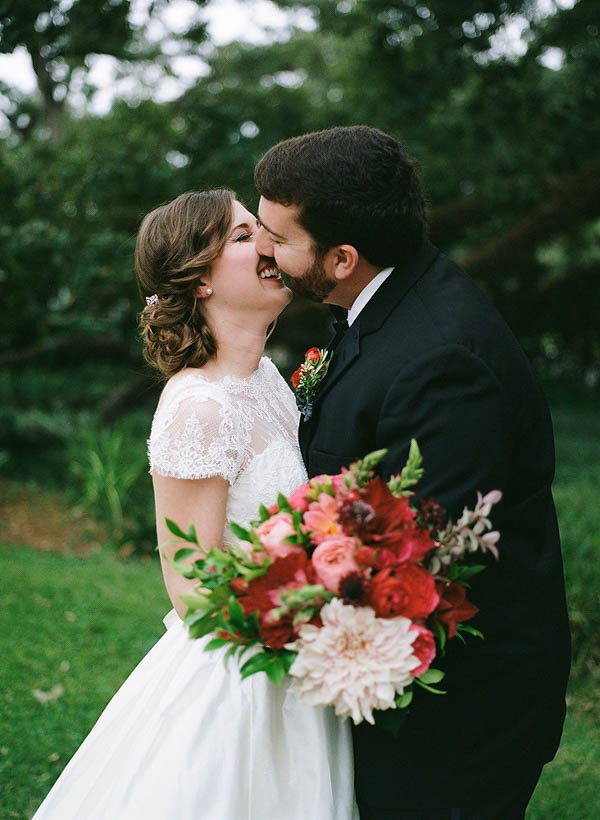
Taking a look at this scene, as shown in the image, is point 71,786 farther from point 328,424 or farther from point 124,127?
point 124,127

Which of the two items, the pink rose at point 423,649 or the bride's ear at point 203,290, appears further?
the bride's ear at point 203,290

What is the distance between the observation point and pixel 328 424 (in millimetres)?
2373

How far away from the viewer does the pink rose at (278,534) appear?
1785 millimetres

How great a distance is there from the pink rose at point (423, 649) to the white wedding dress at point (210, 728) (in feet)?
1.64

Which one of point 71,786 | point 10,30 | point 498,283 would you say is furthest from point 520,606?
point 498,283

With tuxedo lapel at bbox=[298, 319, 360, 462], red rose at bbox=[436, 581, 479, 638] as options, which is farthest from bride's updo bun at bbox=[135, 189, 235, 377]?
red rose at bbox=[436, 581, 479, 638]

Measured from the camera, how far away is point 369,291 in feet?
8.12

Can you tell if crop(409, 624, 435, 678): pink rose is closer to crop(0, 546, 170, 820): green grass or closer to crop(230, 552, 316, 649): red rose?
crop(230, 552, 316, 649): red rose

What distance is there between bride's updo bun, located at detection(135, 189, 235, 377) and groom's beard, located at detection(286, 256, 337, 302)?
332 mm

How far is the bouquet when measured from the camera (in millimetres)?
1743

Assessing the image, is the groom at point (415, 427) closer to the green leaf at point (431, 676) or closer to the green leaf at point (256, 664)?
the green leaf at point (431, 676)

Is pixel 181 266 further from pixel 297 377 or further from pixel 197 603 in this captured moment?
pixel 197 603

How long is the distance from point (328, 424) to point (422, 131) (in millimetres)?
7742

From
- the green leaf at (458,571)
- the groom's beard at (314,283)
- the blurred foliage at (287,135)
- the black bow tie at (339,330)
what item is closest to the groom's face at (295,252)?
the groom's beard at (314,283)
